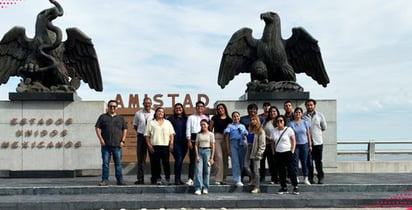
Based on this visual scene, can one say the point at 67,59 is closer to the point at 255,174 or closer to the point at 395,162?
the point at 255,174

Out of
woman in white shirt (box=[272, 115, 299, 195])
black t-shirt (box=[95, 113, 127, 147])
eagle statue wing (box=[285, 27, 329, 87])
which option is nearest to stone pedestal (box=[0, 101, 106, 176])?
black t-shirt (box=[95, 113, 127, 147])

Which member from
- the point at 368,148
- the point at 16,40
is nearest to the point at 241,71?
the point at 368,148

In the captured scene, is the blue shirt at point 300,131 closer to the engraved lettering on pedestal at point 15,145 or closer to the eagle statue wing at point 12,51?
the engraved lettering on pedestal at point 15,145

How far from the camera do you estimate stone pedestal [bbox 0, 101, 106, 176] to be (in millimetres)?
10938

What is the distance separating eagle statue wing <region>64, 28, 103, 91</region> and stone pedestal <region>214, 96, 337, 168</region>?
3201 mm

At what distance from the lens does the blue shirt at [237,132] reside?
8281 mm

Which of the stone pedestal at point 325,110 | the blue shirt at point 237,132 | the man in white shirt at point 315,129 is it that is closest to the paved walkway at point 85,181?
the stone pedestal at point 325,110

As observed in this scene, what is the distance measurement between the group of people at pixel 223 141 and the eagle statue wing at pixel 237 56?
2.79 m

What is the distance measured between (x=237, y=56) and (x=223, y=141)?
350 cm

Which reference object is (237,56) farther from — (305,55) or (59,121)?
(59,121)

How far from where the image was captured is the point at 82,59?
11672 mm

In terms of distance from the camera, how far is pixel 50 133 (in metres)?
11.0

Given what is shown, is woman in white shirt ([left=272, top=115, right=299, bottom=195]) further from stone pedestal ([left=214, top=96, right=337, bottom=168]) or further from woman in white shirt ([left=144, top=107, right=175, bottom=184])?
stone pedestal ([left=214, top=96, right=337, bottom=168])

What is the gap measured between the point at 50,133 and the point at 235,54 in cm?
478
